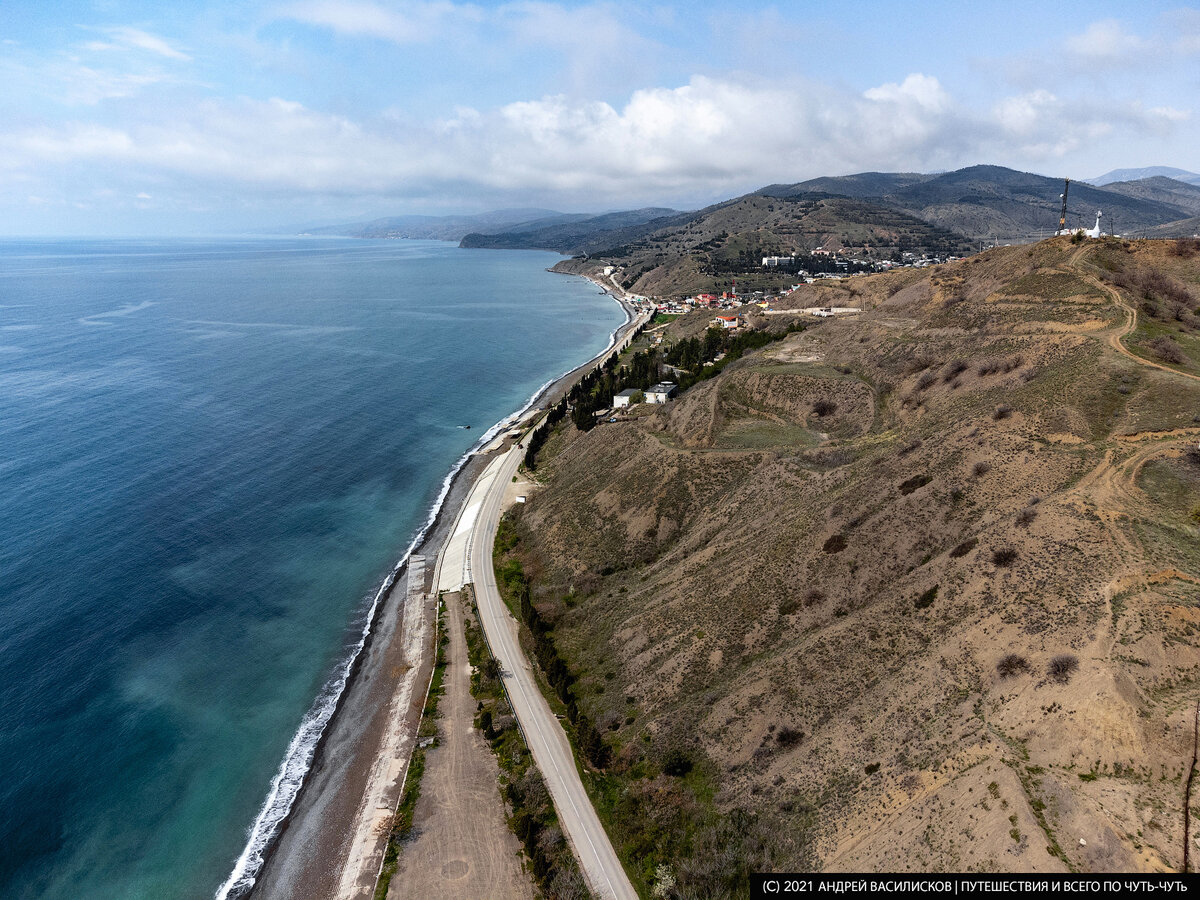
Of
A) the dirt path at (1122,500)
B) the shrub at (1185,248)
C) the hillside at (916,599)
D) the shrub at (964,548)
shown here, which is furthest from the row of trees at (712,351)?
the dirt path at (1122,500)

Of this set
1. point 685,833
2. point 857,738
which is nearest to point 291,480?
point 685,833

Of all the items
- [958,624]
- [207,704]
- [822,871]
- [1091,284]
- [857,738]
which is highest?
[1091,284]

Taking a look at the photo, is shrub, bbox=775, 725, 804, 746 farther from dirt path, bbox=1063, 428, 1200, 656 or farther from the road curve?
dirt path, bbox=1063, 428, 1200, 656

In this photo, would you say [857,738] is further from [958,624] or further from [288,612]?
[288,612]

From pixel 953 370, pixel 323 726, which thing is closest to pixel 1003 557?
pixel 953 370

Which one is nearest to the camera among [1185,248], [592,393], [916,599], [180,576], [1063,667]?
[1063,667]

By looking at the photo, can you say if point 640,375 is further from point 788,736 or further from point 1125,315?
point 788,736

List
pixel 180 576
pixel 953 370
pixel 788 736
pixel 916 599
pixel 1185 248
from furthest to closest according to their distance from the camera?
pixel 1185 248, pixel 953 370, pixel 180 576, pixel 916 599, pixel 788 736
